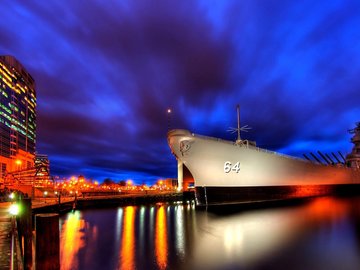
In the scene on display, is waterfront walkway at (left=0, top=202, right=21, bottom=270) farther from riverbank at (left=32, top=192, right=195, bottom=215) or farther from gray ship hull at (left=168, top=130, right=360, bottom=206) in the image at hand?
gray ship hull at (left=168, top=130, right=360, bottom=206)

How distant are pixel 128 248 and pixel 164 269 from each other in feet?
12.0

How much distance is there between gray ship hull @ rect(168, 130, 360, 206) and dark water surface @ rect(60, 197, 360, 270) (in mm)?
5187

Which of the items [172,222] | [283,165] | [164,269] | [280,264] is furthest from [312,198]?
[164,269]

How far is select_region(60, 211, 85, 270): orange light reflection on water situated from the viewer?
10.1m

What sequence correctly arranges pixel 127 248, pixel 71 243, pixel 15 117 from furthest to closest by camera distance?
1. pixel 15 117
2. pixel 71 243
3. pixel 127 248

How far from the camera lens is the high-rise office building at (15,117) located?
7288 cm

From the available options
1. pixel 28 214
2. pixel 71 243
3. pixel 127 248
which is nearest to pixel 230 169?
A: pixel 127 248

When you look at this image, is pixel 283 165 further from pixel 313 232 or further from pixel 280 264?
pixel 280 264

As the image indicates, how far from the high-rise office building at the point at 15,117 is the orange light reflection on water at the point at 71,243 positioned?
6105 cm

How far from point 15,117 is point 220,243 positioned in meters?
89.4

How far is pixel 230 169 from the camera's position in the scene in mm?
24547

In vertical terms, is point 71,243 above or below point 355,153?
below

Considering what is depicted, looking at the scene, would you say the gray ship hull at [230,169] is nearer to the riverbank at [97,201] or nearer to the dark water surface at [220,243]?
the dark water surface at [220,243]

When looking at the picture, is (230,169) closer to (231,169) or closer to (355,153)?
(231,169)
